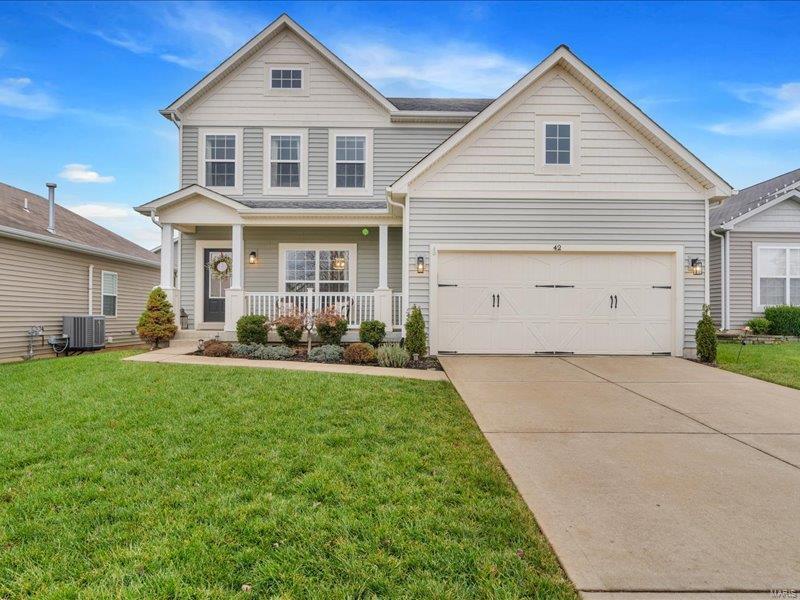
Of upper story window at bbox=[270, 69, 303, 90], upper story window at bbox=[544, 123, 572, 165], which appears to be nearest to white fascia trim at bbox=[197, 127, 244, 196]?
upper story window at bbox=[270, 69, 303, 90]

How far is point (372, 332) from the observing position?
29.7 ft

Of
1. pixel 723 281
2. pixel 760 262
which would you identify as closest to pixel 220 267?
pixel 723 281

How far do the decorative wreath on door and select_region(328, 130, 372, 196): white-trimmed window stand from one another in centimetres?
345

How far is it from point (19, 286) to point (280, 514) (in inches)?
487

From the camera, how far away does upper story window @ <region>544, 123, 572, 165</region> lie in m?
9.10

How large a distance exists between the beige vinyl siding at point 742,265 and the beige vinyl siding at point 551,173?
562 centimetres

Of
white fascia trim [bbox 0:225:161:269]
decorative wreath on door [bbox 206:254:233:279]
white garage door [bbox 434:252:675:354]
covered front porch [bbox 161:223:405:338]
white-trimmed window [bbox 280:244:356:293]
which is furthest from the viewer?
white-trimmed window [bbox 280:244:356:293]

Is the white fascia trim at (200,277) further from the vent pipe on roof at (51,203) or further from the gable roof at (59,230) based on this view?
the vent pipe on roof at (51,203)

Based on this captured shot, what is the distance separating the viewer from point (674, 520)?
2545mm

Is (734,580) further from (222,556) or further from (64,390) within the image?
(64,390)

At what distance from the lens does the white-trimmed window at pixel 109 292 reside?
13664 millimetres

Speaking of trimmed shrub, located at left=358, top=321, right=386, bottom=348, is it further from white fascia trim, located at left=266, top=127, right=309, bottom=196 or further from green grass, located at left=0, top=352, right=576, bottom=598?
white fascia trim, located at left=266, top=127, right=309, bottom=196

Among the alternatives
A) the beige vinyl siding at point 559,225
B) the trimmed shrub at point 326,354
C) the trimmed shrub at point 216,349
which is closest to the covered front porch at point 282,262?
the beige vinyl siding at point 559,225

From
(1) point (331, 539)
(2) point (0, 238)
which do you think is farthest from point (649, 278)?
(2) point (0, 238)
